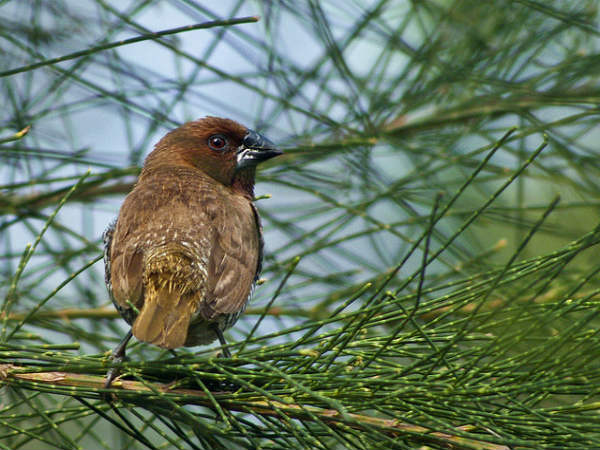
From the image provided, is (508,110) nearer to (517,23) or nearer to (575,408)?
(517,23)

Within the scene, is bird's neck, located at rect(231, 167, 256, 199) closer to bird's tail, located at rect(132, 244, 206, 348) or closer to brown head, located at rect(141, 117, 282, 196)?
brown head, located at rect(141, 117, 282, 196)

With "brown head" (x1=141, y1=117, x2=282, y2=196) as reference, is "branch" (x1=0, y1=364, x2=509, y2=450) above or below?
below

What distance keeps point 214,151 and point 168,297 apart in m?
1.78

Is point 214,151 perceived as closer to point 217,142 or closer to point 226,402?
point 217,142

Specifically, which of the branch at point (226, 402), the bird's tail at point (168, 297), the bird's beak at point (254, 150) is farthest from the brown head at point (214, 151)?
the branch at point (226, 402)

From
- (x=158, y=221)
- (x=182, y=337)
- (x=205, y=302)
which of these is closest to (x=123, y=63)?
(x=158, y=221)

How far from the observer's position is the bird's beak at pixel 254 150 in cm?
421

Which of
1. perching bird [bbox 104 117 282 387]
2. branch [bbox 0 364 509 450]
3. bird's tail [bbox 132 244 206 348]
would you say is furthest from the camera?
perching bird [bbox 104 117 282 387]

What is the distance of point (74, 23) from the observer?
15.9ft

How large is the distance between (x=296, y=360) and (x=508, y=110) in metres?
2.53

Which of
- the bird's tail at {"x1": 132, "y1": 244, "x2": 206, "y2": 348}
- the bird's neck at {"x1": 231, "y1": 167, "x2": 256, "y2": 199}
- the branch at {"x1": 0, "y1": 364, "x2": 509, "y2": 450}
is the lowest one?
the branch at {"x1": 0, "y1": 364, "x2": 509, "y2": 450}

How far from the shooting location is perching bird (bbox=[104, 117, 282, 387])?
2822 millimetres

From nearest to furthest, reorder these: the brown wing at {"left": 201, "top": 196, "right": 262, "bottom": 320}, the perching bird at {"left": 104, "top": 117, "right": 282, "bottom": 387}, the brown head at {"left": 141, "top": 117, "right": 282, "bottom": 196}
Result: the perching bird at {"left": 104, "top": 117, "right": 282, "bottom": 387} → the brown wing at {"left": 201, "top": 196, "right": 262, "bottom": 320} → the brown head at {"left": 141, "top": 117, "right": 282, "bottom": 196}

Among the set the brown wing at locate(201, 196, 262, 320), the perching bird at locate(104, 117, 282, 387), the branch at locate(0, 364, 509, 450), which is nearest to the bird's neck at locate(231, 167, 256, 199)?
the perching bird at locate(104, 117, 282, 387)
